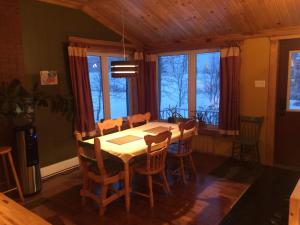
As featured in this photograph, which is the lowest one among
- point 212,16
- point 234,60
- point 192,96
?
point 192,96

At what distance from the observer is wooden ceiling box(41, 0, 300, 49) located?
344 cm

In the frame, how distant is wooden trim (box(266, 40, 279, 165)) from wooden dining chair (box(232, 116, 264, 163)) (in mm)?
147

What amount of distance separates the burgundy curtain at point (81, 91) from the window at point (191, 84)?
69.6 inches

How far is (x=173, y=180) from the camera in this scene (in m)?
3.60

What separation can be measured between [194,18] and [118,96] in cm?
206

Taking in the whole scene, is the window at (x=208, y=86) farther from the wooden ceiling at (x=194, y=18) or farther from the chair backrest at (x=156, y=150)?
the chair backrest at (x=156, y=150)

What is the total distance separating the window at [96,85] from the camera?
4.47 meters

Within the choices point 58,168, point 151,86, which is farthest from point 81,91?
point 151,86

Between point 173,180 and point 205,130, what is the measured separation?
1.50m

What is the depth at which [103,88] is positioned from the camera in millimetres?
4652

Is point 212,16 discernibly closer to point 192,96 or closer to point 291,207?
point 192,96

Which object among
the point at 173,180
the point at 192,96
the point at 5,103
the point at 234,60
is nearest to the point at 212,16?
the point at 234,60

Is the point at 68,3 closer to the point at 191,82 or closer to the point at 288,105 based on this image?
the point at 191,82

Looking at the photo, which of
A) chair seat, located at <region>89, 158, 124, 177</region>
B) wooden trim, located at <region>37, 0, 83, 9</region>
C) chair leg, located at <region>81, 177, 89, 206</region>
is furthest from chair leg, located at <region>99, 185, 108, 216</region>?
wooden trim, located at <region>37, 0, 83, 9</region>
